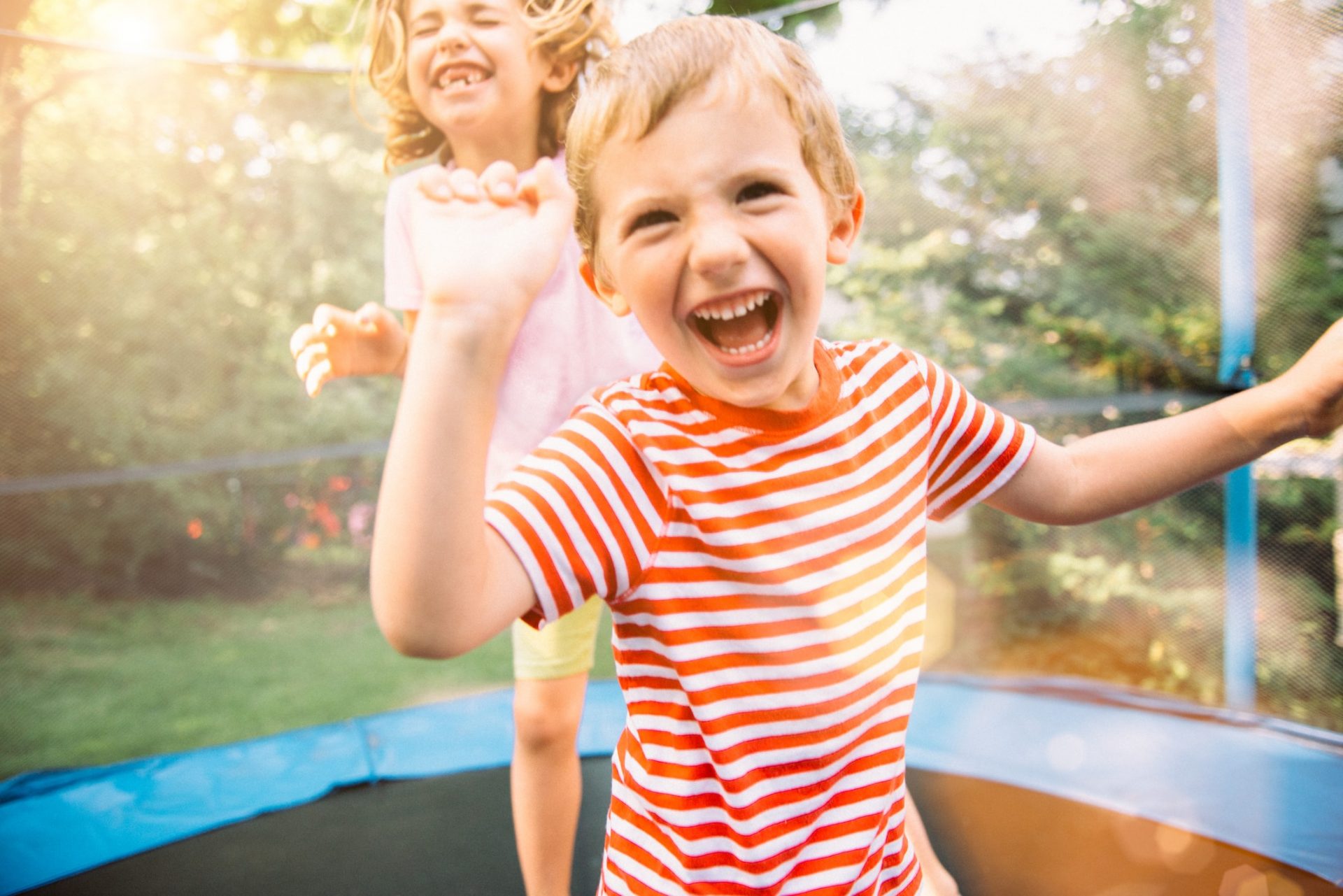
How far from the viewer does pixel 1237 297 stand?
1.91 m

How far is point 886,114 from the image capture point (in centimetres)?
249

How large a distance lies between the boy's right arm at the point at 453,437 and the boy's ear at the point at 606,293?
15 cm

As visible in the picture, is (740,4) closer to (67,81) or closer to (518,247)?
(67,81)

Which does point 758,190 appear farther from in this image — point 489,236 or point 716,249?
point 489,236

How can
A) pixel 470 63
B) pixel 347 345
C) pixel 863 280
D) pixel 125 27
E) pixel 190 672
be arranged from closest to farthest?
pixel 347 345
pixel 470 63
pixel 863 280
pixel 125 27
pixel 190 672

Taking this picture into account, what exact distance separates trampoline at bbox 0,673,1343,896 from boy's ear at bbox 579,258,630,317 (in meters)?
0.99

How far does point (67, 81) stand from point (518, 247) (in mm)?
2717

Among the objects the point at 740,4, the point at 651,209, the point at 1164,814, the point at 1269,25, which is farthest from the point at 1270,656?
the point at 740,4

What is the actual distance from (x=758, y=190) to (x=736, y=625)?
0.28 meters

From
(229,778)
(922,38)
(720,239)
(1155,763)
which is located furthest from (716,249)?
(922,38)

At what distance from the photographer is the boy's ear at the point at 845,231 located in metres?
0.70

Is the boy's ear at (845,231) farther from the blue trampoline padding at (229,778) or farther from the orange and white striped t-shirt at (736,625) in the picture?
the blue trampoline padding at (229,778)

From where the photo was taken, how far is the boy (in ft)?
1.78

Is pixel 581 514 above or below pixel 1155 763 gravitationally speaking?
above
